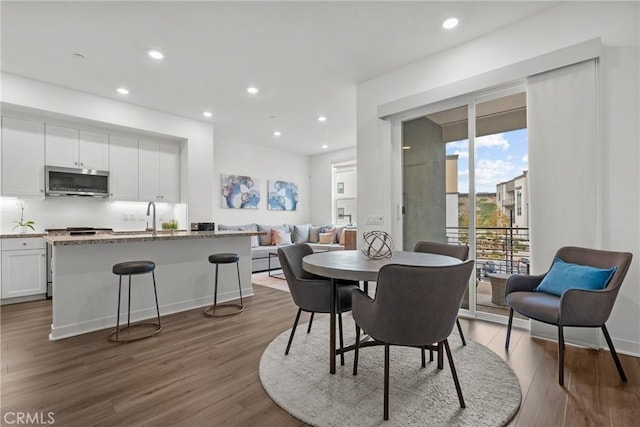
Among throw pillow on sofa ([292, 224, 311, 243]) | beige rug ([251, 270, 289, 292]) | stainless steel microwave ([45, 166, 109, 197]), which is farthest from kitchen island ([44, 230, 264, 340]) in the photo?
throw pillow on sofa ([292, 224, 311, 243])

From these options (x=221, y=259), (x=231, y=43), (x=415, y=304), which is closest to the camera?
(x=415, y=304)

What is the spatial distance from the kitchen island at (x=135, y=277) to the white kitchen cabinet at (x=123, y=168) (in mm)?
1778

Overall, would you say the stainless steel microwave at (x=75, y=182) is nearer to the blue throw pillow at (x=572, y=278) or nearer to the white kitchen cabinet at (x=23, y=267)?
the white kitchen cabinet at (x=23, y=267)

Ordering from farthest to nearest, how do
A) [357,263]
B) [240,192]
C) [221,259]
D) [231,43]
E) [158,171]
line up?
[240,192], [158,171], [221,259], [231,43], [357,263]

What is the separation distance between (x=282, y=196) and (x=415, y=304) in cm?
645

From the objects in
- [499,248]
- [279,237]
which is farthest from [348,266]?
[279,237]

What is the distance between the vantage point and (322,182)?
814cm

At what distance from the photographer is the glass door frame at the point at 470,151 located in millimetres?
3018

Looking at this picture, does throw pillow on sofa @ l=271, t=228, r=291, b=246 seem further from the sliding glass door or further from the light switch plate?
the sliding glass door

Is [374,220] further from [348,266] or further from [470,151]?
[348,266]

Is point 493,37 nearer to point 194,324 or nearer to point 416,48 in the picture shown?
point 416,48

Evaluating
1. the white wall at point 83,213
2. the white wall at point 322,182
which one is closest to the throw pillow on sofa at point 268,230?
the white wall at point 322,182

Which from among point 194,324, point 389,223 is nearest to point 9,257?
point 194,324

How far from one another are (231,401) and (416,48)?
11.5 ft
